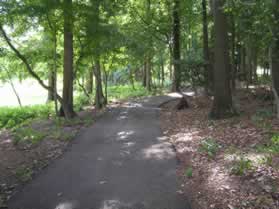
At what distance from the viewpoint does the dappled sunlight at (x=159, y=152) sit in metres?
7.63

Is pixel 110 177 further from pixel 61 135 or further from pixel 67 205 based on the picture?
pixel 61 135

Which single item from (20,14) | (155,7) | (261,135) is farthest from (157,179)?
(155,7)

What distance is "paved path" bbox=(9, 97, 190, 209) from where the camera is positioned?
5.15 meters

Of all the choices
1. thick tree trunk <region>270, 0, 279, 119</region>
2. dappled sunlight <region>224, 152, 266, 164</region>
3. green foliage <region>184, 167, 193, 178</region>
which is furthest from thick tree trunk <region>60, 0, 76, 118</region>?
dappled sunlight <region>224, 152, 266, 164</region>

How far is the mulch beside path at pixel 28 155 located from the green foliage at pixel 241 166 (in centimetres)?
393

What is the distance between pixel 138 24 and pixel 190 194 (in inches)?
678

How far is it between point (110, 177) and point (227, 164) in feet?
7.47

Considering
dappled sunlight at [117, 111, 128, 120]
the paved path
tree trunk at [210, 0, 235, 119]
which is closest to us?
the paved path

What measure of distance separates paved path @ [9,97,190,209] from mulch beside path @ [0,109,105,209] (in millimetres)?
274

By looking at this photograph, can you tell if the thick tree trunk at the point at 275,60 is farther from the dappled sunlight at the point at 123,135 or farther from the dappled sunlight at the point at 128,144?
the dappled sunlight at the point at 123,135

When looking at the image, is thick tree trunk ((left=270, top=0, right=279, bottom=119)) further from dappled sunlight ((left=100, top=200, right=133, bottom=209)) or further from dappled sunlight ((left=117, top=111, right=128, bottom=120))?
dappled sunlight ((left=117, top=111, right=128, bottom=120))

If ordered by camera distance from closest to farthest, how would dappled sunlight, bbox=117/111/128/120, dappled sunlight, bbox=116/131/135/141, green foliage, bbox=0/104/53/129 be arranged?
dappled sunlight, bbox=116/131/135/141 → dappled sunlight, bbox=117/111/128/120 → green foliage, bbox=0/104/53/129

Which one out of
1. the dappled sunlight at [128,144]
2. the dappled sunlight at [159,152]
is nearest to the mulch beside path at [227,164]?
the dappled sunlight at [159,152]

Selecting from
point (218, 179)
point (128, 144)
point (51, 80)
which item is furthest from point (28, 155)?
point (51, 80)
